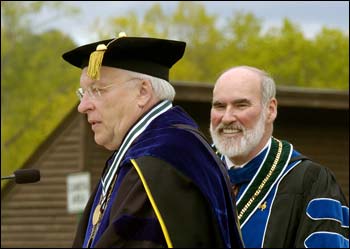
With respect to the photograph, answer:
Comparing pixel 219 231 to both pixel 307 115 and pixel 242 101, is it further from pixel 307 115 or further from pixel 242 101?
pixel 307 115

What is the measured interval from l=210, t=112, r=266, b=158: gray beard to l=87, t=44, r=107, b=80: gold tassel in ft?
7.07

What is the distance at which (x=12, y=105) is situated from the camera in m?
38.4

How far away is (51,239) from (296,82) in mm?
25401

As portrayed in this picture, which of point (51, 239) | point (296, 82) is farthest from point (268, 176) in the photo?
point (296, 82)

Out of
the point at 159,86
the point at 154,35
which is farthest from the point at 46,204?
the point at 154,35

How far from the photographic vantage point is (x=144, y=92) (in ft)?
17.9

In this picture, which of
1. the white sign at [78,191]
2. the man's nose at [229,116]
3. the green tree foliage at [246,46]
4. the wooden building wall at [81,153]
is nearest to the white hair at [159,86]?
the man's nose at [229,116]

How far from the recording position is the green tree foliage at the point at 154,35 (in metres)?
37.1

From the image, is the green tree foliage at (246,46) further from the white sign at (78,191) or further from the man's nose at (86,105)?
the man's nose at (86,105)

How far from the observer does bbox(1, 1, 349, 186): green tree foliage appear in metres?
37.1

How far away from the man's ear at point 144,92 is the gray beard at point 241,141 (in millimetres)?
2005

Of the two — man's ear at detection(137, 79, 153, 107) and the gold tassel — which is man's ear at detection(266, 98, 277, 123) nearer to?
man's ear at detection(137, 79, 153, 107)

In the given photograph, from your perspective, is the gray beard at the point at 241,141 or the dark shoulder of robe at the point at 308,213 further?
the gray beard at the point at 241,141


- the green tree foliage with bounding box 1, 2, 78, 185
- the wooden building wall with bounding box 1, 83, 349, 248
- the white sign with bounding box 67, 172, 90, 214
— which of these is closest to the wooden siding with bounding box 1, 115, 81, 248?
the wooden building wall with bounding box 1, 83, 349, 248
